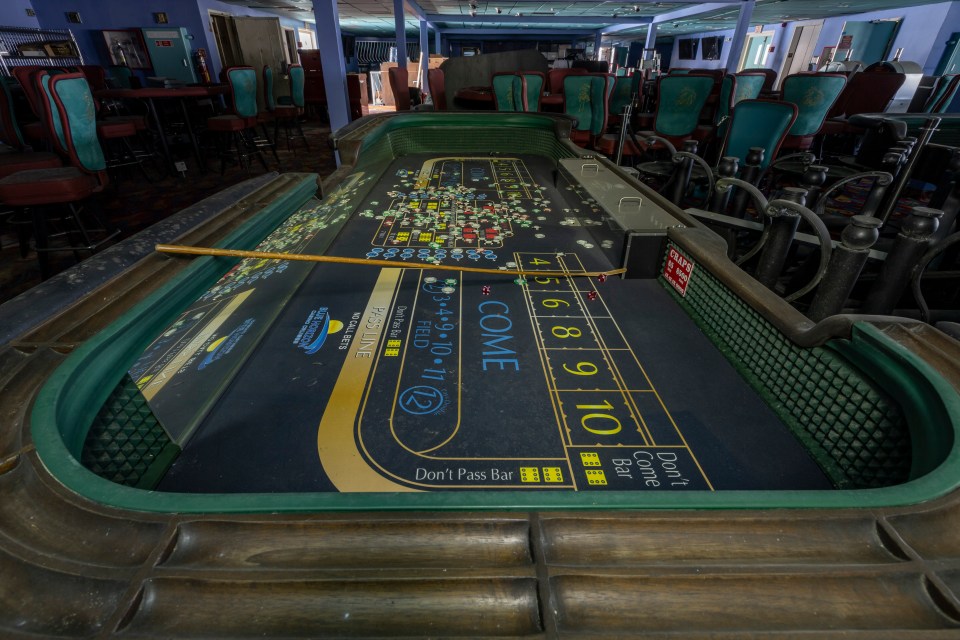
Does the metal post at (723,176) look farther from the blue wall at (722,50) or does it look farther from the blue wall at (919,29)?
the blue wall at (722,50)

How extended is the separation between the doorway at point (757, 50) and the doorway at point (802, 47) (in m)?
1.37

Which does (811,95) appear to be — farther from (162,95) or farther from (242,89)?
(162,95)

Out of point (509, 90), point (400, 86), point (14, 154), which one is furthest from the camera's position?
point (400, 86)

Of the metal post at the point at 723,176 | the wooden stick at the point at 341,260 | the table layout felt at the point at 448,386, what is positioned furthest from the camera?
the metal post at the point at 723,176

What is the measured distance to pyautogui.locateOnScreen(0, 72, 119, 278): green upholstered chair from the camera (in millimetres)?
2635

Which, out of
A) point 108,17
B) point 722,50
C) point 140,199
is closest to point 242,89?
point 140,199

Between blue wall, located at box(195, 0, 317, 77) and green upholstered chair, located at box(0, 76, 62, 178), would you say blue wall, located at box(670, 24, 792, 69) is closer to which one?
blue wall, located at box(195, 0, 317, 77)

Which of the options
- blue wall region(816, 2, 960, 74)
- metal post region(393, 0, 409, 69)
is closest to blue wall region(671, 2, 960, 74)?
blue wall region(816, 2, 960, 74)

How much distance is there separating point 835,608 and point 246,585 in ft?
2.34

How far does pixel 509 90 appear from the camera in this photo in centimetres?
530

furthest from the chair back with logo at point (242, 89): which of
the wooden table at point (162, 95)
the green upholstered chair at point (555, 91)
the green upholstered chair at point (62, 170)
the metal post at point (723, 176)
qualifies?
the metal post at point (723, 176)

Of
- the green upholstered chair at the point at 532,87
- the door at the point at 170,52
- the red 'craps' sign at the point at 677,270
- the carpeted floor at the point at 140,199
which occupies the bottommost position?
the carpeted floor at the point at 140,199

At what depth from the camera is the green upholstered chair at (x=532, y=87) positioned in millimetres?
5398

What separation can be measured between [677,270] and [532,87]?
4709 millimetres
